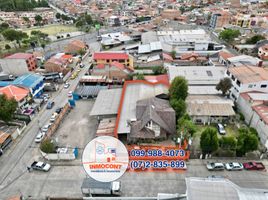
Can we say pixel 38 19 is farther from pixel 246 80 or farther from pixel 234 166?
pixel 234 166

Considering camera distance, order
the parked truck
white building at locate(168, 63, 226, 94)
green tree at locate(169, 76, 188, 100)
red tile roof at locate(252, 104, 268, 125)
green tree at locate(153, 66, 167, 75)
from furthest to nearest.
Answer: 1. green tree at locate(153, 66, 167, 75)
2. white building at locate(168, 63, 226, 94)
3. green tree at locate(169, 76, 188, 100)
4. red tile roof at locate(252, 104, 268, 125)
5. the parked truck

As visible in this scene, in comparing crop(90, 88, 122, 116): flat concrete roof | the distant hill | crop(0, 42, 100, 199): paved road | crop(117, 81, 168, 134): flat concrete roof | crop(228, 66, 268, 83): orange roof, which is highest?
the distant hill

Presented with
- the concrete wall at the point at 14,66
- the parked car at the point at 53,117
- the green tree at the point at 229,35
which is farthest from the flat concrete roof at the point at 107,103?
the green tree at the point at 229,35

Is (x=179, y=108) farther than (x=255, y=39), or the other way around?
(x=255, y=39)

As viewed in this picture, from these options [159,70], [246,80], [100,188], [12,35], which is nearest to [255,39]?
[159,70]

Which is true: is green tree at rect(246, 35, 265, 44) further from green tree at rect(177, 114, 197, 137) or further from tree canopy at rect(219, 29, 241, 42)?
green tree at rect(177, 114, 197, 137)

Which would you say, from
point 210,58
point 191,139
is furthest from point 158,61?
point 191,139

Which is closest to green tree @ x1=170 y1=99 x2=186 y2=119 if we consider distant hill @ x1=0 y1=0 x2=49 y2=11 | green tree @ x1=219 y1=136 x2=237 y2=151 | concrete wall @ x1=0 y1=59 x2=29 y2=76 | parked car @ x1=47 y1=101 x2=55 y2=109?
green tree @ x1=219 y1=136 x2=237 y2=151
